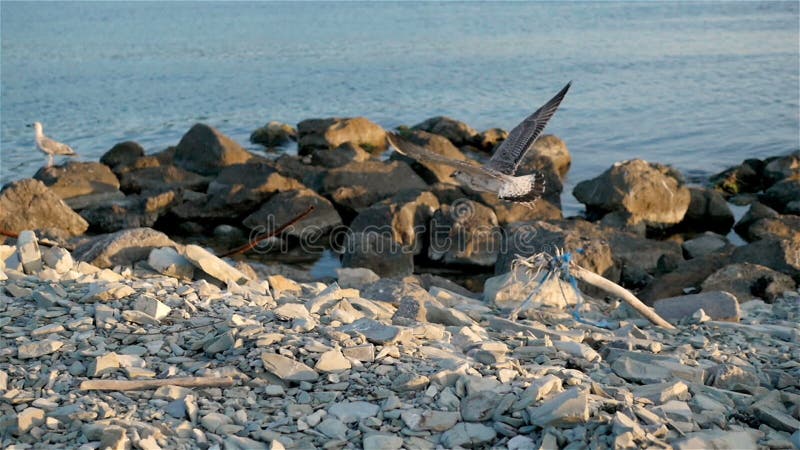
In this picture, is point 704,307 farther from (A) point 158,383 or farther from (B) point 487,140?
(B) point 487,140

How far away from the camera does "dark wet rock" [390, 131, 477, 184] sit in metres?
16.4

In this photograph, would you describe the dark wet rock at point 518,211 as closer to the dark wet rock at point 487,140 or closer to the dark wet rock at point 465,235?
the dark wet rock at point 465,235

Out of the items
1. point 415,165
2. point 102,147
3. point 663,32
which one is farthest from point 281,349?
point 663,32

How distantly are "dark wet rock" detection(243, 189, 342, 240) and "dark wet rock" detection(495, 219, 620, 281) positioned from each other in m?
3.71

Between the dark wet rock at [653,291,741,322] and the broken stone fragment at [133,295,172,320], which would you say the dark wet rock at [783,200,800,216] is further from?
the broken stone fragment at [133,295,172,320]

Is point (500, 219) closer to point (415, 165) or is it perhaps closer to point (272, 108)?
point (415, 165)

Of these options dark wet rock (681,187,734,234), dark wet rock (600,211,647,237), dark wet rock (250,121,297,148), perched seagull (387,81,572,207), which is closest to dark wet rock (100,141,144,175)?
dark wet rock (250,121,297,148)

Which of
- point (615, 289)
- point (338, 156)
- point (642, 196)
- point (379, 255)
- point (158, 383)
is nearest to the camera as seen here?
point (158, 383)

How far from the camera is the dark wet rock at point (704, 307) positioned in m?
8.45

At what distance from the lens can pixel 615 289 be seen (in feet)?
22.7

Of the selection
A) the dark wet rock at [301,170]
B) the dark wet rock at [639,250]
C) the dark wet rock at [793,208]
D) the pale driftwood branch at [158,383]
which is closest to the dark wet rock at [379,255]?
the dark wet rock at [639,250]

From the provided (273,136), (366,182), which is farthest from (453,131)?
(366,182)

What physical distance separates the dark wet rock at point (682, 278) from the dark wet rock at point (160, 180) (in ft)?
30.0

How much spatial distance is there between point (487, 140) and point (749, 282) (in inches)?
472
